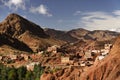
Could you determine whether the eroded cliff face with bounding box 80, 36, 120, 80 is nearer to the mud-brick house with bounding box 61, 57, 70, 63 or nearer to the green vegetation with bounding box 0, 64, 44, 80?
the green vegetation with bounding box 0, 64, 44, 80

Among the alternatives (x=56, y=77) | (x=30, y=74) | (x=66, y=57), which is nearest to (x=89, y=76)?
(x=56, y=77)

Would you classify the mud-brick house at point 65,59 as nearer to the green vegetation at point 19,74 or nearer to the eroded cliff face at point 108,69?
the green vegetation at point 19,74

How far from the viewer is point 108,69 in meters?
52.0

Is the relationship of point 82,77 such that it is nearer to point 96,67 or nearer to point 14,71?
point 96,67

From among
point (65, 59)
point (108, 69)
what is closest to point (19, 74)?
point (65, 59)

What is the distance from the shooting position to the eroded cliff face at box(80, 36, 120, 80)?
49.9 meters

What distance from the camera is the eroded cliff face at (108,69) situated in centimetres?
4994

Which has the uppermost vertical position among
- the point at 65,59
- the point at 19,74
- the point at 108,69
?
the point at 108,69

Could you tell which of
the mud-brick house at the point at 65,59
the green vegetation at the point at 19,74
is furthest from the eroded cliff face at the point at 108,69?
the mud-brick house at the point at 65,59

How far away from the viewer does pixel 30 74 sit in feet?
439

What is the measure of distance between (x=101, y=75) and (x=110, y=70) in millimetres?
2102

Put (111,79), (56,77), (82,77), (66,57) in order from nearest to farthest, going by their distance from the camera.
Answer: (111,79), (82,77), (56,77), (66,57)

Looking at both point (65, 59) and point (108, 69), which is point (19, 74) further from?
point (108, 69)

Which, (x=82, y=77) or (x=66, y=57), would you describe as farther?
(x=66, y=57)
